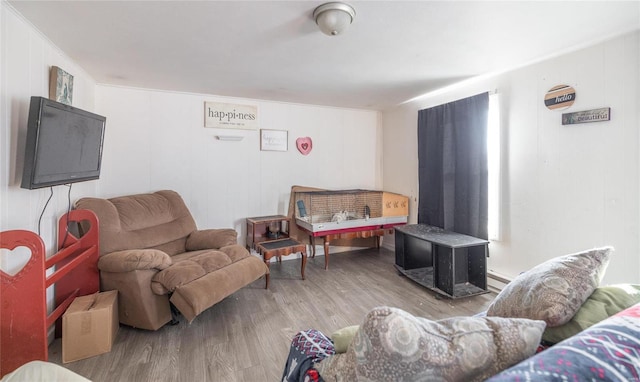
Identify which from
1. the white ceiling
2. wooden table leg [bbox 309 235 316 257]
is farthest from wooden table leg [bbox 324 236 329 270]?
the white ceiling

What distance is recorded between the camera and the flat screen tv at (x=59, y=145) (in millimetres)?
1640

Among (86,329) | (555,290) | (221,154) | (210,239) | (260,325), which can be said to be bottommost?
(260,325)

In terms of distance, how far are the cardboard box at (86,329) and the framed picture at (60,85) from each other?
1.58m

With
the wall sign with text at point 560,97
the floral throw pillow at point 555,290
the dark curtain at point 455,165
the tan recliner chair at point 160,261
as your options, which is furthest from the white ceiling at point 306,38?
the floral throw pillow at point 555,290

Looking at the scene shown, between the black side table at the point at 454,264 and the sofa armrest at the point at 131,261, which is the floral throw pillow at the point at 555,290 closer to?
the black side table at the point at 454,264

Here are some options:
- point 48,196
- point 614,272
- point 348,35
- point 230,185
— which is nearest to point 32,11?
point 48,196

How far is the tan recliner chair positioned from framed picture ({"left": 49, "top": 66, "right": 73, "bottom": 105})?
0.86 meters

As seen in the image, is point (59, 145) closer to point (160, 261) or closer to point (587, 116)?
point (160, 261)

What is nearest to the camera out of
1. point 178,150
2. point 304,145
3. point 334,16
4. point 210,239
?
point 334,16

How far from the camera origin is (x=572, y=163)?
2340 mm

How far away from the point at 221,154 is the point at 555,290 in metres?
3.52

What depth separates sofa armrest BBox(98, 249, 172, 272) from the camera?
2.12 metres

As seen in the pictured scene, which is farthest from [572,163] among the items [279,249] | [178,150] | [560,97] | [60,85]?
[60,85]

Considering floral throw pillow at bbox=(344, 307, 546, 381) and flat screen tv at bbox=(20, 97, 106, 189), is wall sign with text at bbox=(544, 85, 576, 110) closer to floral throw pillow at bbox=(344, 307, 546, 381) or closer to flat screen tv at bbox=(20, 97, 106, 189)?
floral throw pillow at bbox=(344, 307, 546, 381)
